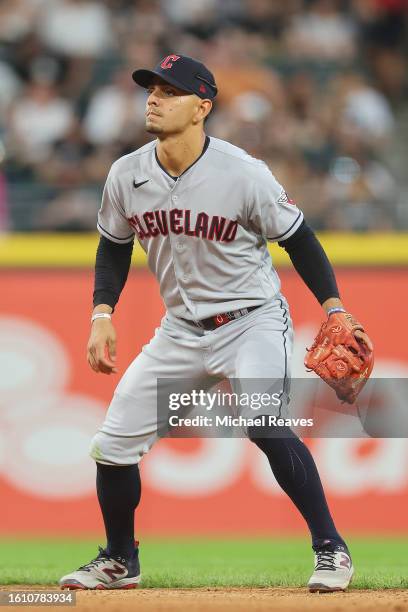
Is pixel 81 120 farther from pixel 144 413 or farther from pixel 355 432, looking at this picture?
pixel 144 413

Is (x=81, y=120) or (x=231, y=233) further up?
(x=81, y=120)

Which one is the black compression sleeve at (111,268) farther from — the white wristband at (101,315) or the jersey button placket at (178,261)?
the jersey button placket at (178,261)

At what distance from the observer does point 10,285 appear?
26.5 feet

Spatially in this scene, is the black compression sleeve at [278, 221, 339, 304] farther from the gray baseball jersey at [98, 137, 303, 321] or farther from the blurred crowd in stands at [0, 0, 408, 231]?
the blurred crowd in stands at [0, 0, 408, 231]

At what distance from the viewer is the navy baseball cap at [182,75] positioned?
466 cm

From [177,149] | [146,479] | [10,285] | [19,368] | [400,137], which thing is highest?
[400,137]

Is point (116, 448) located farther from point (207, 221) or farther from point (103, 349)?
point (207, 221)

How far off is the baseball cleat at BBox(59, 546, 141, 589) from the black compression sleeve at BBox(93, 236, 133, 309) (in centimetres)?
105

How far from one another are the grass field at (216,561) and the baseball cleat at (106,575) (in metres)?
0.16

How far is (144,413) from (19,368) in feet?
11.0

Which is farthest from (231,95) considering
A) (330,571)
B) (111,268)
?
(330,571)

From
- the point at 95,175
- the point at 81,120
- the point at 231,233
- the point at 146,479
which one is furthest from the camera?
the point at 81,120

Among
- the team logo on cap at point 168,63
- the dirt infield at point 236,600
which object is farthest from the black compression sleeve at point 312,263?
the dirt infield at point 236,600

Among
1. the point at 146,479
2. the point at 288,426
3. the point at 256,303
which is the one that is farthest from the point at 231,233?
the point at 146,479
